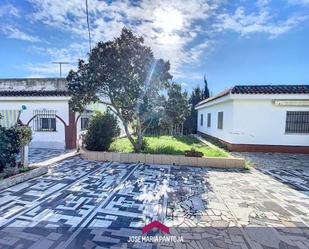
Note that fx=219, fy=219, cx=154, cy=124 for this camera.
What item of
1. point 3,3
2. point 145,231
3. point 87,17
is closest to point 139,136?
point 87,17

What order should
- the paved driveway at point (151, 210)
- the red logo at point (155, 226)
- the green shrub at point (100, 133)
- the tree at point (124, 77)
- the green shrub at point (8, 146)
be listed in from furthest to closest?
the green shrub at point (100, 133) → the tree at point (124, 77) → the green shrub at point (8, 146) → the red logo at point (155, 226) → the paved driveway at point (151, 210)

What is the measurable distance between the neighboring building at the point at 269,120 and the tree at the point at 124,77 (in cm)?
573

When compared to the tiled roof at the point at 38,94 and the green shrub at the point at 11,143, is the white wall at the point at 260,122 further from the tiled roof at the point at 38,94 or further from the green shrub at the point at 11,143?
the green shrub at the point at 11,143

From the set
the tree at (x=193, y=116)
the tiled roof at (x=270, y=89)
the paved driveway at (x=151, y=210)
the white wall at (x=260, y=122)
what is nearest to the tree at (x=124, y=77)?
the paved driveway at (x=151, y=210)

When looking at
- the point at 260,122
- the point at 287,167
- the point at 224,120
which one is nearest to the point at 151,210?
the point at 287,167

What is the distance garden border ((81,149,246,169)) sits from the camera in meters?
9.85

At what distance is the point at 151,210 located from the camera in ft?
17.4

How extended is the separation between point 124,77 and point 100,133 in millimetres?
3329

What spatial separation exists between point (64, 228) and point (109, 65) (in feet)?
24.7

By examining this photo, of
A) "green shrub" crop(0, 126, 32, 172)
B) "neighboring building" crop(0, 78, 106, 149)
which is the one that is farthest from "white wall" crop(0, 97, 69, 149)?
"green shrub" crop(0, 126, 32, 172)

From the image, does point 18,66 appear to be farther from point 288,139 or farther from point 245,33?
point 288,139

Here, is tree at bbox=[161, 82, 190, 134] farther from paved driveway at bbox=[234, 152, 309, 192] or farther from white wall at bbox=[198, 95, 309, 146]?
paved driveway at bbox=[234, 152, 309, 192]

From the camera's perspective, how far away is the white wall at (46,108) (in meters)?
13.9

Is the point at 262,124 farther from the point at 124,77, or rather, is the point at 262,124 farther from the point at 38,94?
the point at 38,94
